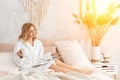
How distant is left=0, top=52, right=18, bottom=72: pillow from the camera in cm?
337

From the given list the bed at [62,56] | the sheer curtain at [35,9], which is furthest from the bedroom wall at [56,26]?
the bed at [62,56]

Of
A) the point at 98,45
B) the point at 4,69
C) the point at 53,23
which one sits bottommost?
the point at 4,69

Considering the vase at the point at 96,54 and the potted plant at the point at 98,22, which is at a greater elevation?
the potted plant at the point at 98,22

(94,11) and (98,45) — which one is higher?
(94,11)

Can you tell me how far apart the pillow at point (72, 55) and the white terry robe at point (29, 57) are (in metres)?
0.28

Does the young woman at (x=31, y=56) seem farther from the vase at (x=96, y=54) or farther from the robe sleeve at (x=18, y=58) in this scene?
the vase at (x=96, y=54)

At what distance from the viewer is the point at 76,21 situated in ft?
14.2

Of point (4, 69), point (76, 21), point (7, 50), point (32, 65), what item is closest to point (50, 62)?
point (32, 65)

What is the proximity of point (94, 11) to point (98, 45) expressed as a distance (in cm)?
50

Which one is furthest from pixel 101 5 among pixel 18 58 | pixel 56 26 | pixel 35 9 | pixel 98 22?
pixel 18 58

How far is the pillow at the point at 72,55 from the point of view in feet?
12.0

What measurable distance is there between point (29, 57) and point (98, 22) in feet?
3.83

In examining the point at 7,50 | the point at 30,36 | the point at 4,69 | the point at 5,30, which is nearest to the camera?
the point at 4,69

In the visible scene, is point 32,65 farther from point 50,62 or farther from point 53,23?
point 53,23
